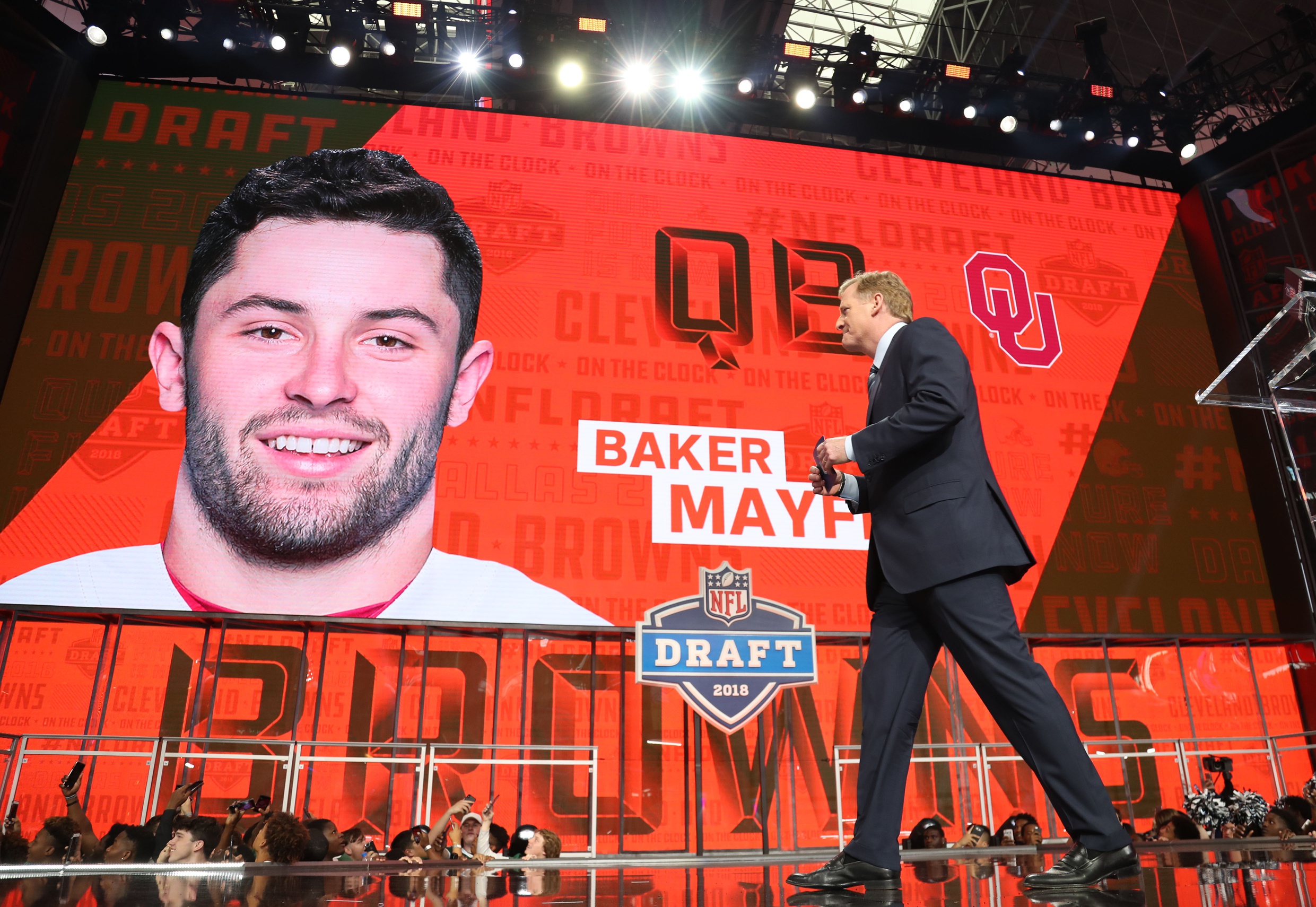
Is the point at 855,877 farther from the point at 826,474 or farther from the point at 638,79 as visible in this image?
the point at 638,79

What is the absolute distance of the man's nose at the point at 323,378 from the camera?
17.5 ft

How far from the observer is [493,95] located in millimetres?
6930

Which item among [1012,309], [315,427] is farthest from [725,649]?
[1012,309]

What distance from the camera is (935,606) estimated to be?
160 cm

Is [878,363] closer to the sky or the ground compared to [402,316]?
closer to the ground

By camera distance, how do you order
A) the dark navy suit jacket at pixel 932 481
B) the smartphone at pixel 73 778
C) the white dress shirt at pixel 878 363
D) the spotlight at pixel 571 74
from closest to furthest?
the dark navy suit jacket at pixel 932 481 < the white dress shirt at pixel 878 363 < the smartphone at pixel 73 778 < the spotlight at pixel 571 74

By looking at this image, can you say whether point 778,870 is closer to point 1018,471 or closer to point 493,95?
point 1018,471

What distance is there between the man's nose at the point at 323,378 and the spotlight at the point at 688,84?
343 centimetres

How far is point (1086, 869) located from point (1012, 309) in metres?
5.90

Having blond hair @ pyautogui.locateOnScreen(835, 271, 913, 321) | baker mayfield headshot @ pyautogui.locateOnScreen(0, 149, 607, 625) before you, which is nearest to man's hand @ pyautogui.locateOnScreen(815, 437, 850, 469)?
blond hair @ pyautogui.locateOnScreen(835, 271, 913, 321)

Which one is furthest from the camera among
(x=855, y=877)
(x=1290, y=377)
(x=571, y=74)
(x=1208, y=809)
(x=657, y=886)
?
(x=571, y=74)

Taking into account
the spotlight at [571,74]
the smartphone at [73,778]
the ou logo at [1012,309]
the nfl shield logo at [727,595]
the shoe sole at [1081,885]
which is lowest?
the shoe sole at [1081,885]

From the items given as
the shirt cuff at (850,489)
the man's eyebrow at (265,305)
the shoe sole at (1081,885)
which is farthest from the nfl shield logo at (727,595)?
the man's eyebrow at (265,305)

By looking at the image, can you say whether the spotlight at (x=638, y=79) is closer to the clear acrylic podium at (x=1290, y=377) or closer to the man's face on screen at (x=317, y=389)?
the man's face on screen at (x=317, y=389)
